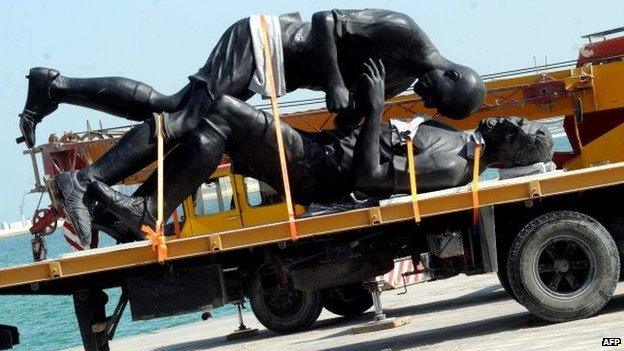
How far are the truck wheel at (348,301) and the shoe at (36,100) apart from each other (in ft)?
28.6

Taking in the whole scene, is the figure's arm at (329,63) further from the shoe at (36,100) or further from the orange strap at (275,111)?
the shoe at (36,100)

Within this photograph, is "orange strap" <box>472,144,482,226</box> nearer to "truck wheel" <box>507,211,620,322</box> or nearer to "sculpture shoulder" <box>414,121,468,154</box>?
"sculpture shoulder" <box>414,121,468,154</box>

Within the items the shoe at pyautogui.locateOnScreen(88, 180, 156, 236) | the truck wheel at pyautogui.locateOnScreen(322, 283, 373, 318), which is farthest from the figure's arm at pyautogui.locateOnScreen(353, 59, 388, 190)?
the truck wheel at pyautogui.locateOnScreen(322, 283, 373, 318)

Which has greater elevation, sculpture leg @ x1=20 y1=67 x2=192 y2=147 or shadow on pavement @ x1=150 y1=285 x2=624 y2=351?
sculpture leg @ x1=20 y1=67 x2=192 y2=147

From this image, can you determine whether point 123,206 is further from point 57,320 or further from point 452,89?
point 57,320

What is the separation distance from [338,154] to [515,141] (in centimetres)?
149

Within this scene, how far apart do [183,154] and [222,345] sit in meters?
10.2

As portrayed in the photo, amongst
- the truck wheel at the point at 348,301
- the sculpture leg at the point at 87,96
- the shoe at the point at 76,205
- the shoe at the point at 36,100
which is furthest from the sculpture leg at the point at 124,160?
the truck wheel at the point at 348,301

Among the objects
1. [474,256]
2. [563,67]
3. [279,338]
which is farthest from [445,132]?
[563,67]

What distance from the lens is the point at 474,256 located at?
11711 mm

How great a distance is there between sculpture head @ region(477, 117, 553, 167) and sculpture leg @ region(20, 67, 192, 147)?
250cm

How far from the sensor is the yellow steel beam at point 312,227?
10.5 meters

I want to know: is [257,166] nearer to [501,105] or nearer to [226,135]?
[226,135]

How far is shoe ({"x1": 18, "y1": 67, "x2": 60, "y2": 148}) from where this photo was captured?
11375 mm
